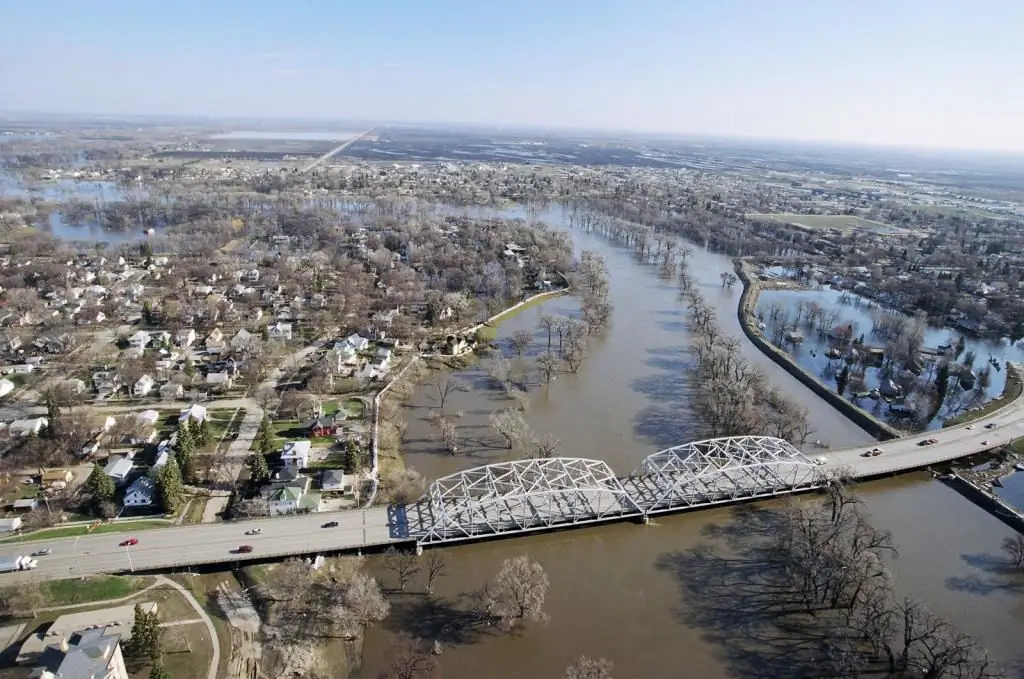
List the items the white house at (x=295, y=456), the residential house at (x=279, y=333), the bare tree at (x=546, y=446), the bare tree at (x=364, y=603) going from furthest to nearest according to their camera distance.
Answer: the residential house at (x=279, y=333), the bare tree at (x=546, y=446), the white house at (x=295, y=456), the bare tree at (x=364, y=603)

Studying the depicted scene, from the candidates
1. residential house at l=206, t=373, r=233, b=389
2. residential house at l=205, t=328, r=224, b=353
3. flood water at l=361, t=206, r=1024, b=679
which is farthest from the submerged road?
residential house at l=205, t=328, r=224, b=353

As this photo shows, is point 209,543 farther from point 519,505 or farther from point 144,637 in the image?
point 519,505

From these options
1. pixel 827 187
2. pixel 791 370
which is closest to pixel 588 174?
pixel 827 187

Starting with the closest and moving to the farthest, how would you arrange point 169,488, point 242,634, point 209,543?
1. point 242,634
2. point 209,543
3. point 169,488

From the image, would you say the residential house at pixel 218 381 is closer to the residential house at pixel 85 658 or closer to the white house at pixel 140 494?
the white house at pixel 140 494

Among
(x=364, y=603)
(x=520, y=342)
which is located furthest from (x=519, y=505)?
(x=520, y=342)

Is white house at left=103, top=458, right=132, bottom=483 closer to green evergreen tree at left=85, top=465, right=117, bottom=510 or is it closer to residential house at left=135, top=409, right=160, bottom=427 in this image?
green evergreen tree at left=85, top=465, right=117, bottom=510

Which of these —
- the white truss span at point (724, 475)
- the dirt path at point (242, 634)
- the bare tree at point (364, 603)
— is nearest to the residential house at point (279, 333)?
the dirt path at point (242, 634)
